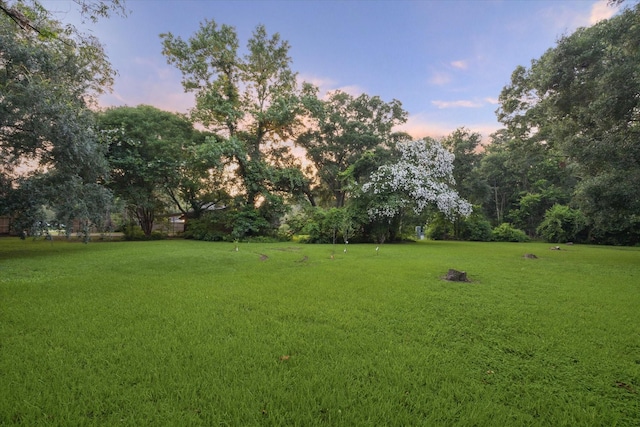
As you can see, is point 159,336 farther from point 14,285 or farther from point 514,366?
point 14,285

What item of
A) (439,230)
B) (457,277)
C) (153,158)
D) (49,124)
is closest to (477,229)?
(439,230)

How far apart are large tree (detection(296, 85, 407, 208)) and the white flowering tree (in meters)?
6.23

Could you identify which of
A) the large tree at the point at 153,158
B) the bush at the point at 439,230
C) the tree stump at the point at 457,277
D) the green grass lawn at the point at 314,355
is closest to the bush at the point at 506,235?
the bush at the point at 439,230

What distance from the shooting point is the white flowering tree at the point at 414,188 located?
597 inches

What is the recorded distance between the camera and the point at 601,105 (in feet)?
26.8

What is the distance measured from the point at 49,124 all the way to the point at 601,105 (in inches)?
613

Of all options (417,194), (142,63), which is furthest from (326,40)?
(417,194)

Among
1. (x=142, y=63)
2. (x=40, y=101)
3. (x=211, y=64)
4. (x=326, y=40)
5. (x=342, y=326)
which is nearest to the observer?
(x=342, y=326)

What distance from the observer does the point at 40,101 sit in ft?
24.8

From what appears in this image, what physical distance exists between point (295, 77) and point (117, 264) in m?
17.1

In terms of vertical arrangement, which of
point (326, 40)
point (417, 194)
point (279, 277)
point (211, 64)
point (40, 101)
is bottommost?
point (279, 277)

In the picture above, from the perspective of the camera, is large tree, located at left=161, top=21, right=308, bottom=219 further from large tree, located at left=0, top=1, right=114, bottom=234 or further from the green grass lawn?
the green grass lawn

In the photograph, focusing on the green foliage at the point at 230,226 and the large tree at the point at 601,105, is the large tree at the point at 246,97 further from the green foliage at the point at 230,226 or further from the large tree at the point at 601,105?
the large tree at the point at 601,105

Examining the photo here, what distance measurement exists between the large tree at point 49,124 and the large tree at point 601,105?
13198 millimetres
